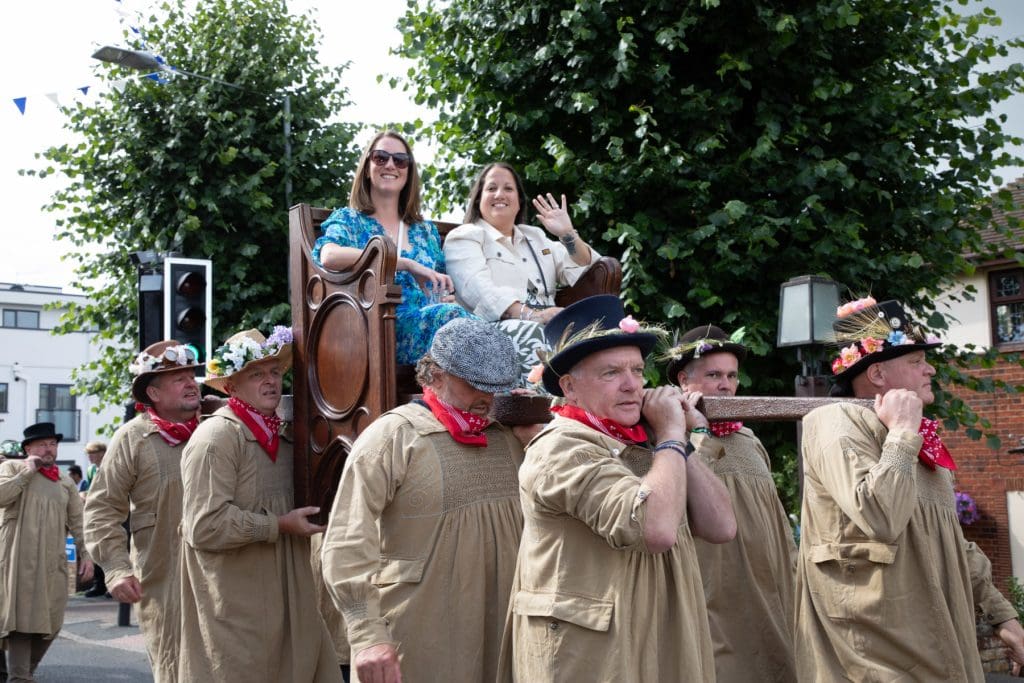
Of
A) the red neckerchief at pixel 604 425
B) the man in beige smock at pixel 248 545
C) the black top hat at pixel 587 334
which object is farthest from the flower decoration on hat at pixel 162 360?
the red neckerchief at pixel 604 425

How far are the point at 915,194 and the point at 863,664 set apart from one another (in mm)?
5615

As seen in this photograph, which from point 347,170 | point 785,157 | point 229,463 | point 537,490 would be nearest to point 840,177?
point 785,157

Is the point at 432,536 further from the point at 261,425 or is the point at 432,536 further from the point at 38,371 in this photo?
the point at 38,371

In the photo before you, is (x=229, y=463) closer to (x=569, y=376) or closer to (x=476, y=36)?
(x=569, y=376)

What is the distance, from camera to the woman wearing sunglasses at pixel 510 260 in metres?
5.38

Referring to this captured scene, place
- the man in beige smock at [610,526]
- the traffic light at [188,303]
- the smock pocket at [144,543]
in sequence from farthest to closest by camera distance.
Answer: the traffic light at [188,303] → the smock pocket at [144,543] → the man in beige smock at [610,526]

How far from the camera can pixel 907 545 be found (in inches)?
172

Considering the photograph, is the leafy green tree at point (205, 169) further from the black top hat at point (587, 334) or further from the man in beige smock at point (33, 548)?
the black top hat at point (587, 334)

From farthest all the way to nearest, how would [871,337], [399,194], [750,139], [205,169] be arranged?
[205,169], [750,139], [399,194], [871,337]

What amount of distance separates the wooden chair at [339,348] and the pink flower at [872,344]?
1512 mm

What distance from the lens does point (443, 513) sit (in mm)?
4324

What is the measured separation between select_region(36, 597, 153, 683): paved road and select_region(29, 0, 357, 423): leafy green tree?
3106 mm

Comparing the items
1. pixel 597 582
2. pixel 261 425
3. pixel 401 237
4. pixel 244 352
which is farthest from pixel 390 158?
pixel 597 582

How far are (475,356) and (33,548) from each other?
7462 mm
